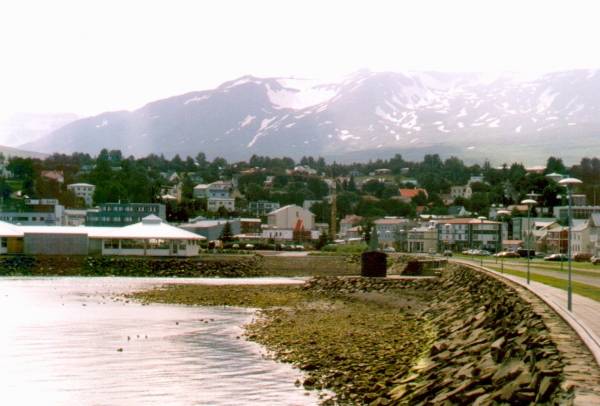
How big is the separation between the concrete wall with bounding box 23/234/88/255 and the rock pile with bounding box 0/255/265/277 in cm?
303

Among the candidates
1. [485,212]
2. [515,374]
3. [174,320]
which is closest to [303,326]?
[174,320]

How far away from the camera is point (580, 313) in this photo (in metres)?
22.2

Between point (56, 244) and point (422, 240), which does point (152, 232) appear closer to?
point (56, 244)

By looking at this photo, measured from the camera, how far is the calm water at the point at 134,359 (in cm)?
2161

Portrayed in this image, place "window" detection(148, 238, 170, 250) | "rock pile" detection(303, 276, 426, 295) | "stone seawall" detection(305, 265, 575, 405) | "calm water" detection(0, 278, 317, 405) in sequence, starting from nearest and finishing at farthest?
"stone seawall" detection(305, 265, 575, 405)
"calm water" detection(0, 278, 317, 405)
"rock pile" detection(303, 276, 426, 295)
"window" detection(148, 238, 170, 250)

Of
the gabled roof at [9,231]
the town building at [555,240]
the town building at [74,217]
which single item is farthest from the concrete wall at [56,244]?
the town building at [74,217]

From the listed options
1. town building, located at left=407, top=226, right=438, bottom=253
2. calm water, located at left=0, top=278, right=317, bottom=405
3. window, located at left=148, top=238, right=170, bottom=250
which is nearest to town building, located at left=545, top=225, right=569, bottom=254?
town building, located at left=407, top=226, right=438, bottom=253

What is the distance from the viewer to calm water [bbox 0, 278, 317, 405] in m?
21.6

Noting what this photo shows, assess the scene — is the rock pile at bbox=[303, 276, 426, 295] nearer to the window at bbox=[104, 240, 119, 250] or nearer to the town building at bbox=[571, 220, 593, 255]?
the window at bbox=[104, 240, 119, 250]

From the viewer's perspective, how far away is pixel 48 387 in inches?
906

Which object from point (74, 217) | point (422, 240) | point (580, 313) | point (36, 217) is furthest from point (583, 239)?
point (74, 217)

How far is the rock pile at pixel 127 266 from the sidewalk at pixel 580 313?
154 ft

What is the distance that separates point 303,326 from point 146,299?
17.4 metres

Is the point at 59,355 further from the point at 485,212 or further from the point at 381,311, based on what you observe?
the point at 485,212
